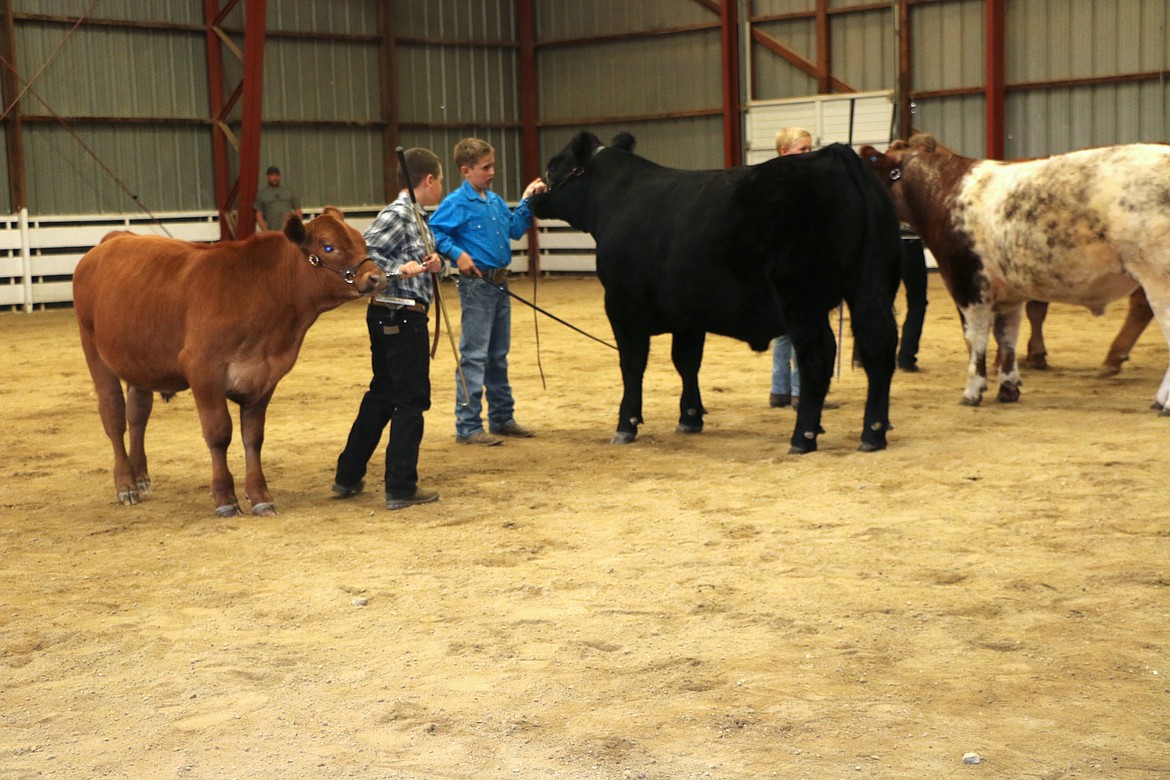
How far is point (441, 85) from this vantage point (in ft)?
71.3

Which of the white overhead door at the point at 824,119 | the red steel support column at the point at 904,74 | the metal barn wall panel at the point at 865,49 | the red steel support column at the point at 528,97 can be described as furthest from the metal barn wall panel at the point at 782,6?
the red steel support column at the point at 528,97

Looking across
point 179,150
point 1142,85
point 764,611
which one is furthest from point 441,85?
point 764,611

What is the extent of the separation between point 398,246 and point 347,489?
1.13m

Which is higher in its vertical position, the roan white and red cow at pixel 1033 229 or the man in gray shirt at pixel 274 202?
the man in gray shirt at pixel 274 202

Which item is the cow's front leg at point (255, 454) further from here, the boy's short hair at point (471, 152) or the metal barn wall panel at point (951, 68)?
the metal barn wall panel at point (951, 68)

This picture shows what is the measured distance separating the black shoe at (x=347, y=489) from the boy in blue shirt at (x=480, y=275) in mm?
1251

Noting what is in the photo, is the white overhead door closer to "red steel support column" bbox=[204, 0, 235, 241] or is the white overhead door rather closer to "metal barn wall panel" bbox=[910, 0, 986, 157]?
"metal barn wall panel" bbox=[910, 0, 986, 157]

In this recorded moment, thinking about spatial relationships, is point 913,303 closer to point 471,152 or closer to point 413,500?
point 471,152

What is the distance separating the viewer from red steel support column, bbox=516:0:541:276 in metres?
22.4

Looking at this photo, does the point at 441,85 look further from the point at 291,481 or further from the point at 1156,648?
the point at 1156,648

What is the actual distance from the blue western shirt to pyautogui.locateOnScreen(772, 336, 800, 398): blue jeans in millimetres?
1808

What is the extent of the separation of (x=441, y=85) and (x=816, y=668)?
748 inches

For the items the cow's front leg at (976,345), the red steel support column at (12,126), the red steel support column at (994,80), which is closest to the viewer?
the cow's front leg at (976,345)

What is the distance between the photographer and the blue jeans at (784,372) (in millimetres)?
8289
